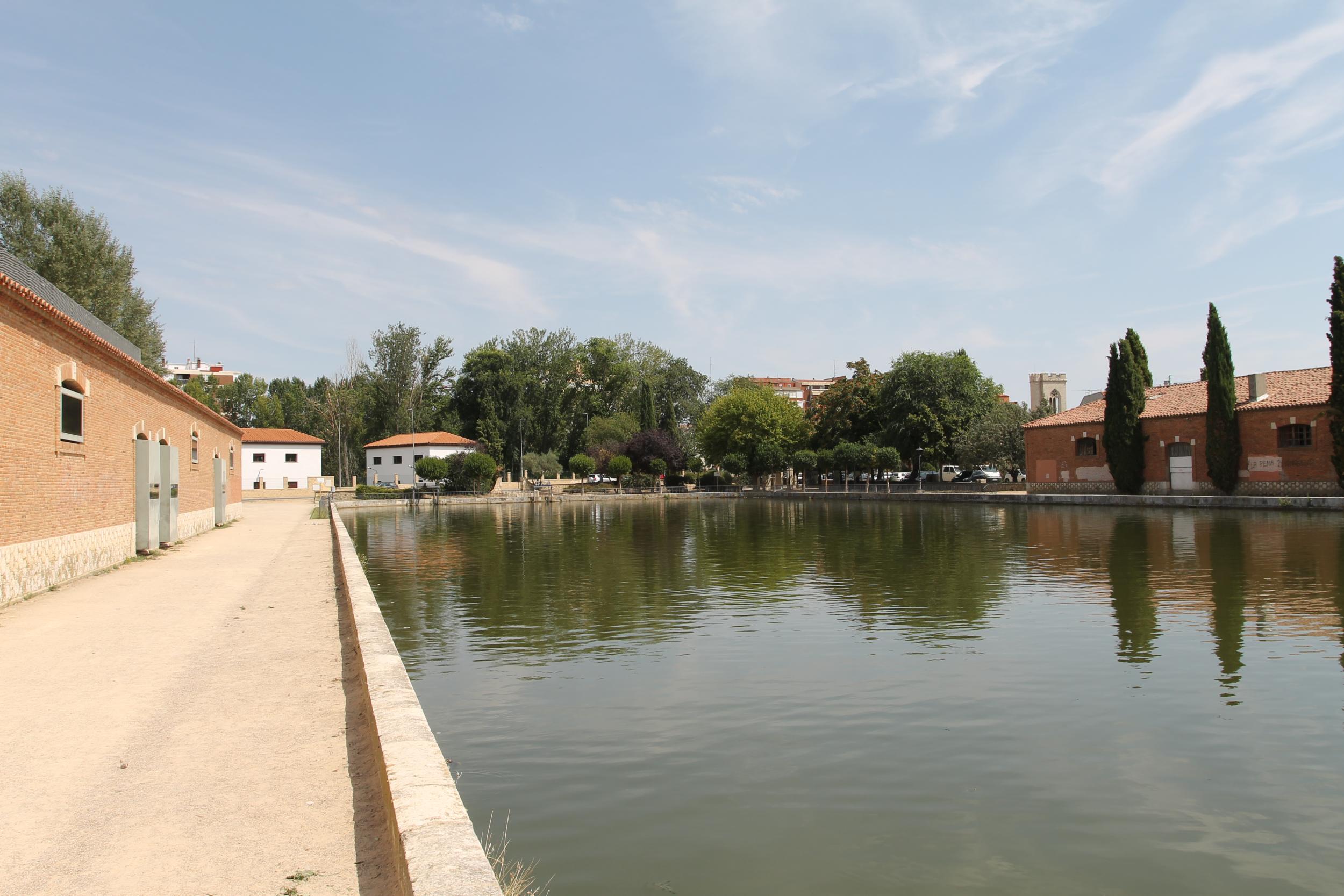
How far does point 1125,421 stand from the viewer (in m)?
41.0

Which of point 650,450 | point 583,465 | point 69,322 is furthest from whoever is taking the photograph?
point 650,450

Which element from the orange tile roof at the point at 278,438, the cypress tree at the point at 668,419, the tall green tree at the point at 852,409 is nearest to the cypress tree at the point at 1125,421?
the tall green tree at the point at 852,409

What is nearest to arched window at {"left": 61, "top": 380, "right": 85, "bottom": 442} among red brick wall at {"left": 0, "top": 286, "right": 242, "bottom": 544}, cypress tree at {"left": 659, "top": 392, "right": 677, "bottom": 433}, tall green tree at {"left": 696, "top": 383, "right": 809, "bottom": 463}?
red brick wall at {"left": 0, "top": 286, "right": 242, "bottom": 544}

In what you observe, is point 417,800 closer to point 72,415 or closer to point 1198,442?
point 72,415

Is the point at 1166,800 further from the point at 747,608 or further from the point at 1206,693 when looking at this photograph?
the point at 747,608

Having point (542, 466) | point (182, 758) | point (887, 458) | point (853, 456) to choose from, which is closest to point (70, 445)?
point (182, 758)

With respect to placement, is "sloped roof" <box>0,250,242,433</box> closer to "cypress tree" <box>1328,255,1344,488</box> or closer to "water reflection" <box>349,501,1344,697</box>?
"water reflection" <box>349,501,1344,697</box>

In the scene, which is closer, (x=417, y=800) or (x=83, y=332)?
(x=417, y=800)

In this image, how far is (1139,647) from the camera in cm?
932

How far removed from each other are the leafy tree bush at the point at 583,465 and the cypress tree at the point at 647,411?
21.7 feet

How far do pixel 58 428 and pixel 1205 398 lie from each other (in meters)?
42.2

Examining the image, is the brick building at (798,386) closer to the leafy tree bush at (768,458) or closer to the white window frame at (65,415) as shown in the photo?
the leafy tree bush at (768,458)

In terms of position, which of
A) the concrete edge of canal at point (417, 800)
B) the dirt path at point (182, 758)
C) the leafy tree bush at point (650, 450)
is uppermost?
the leafy tree bush at point (650, 450)

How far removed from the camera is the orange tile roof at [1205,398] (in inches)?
1419
